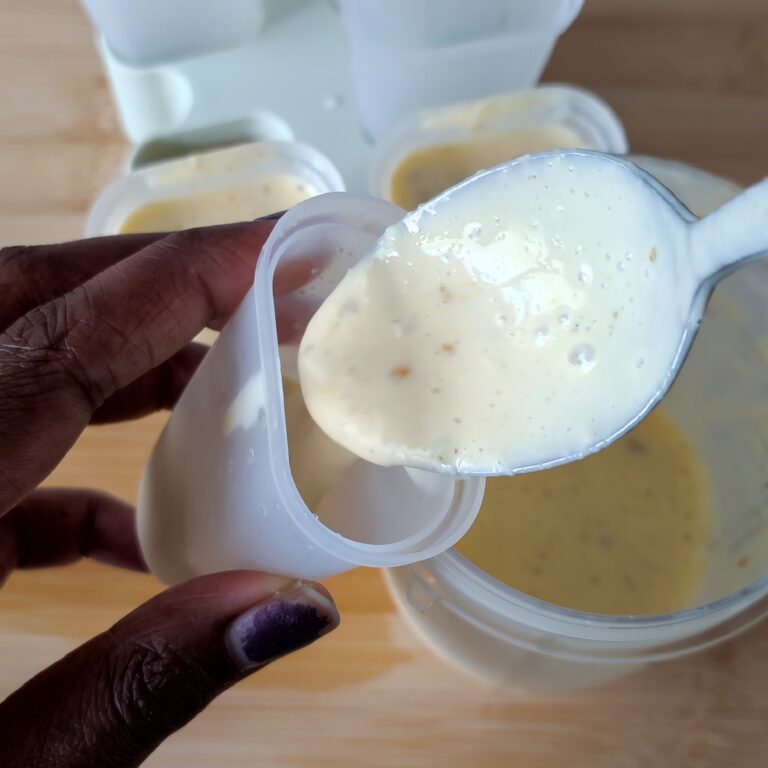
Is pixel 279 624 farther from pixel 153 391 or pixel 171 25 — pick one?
pixel 171 25

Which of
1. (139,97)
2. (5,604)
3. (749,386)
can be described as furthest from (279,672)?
(139,97)

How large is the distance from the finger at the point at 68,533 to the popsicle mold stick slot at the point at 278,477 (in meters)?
0.15

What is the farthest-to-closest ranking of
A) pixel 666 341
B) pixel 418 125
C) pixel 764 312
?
pixel 418 125 < pixel 764 312 < pixel 666 341

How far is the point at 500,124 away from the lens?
2.71ft

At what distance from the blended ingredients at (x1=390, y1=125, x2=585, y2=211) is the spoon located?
1.31ft

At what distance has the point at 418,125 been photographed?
0.81 meters

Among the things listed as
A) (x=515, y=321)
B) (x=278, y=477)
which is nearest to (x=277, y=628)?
(x=278, y=477)

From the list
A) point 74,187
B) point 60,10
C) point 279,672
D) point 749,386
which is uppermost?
point 60,10

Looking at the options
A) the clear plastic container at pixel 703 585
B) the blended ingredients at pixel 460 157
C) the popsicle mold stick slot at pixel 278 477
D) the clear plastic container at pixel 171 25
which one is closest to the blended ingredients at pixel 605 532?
the clear plastic container at pixel 703 585

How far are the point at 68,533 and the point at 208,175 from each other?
1.16 feet

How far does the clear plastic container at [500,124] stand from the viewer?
2.62ft

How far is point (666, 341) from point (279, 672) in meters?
0.42

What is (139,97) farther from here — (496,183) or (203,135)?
(496,183)

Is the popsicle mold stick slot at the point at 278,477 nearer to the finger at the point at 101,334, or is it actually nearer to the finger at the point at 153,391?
the finger at the point at 101,334
